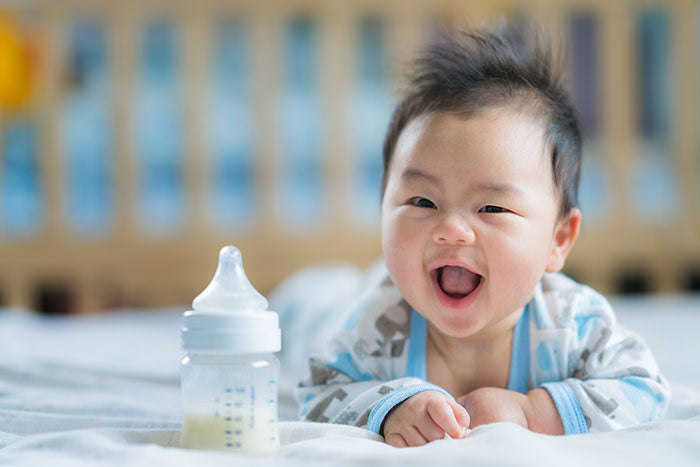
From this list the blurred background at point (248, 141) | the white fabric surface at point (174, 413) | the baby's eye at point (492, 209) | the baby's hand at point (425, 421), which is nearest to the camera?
the white fabric surface at point (174, 413)

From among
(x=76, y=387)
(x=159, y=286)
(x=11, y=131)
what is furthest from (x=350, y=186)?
(x=76, y=387)

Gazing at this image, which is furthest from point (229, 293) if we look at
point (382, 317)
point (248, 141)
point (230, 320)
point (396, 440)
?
point (248, 141)

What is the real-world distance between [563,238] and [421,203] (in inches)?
6.9

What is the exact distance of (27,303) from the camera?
240cm

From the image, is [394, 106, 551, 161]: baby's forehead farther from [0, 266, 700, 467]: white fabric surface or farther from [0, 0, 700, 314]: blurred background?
[0, 0, 700, 314]: blurred background

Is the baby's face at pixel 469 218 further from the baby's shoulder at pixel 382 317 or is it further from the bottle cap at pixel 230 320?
the bottle cap at pixel 230 320

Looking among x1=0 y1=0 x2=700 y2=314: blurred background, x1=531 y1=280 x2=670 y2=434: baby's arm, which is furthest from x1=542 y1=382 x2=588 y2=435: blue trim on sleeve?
x1=0 y1=0 x2=700 y2=314: blurred background

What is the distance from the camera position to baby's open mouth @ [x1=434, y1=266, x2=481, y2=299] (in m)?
0.69

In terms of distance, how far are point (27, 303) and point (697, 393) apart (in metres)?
2.10

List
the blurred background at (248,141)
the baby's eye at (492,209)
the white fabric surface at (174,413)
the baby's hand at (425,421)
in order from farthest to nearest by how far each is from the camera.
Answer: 1. the blurred background at (248,141)
2. the baby's eye at (492,209)
3. the baby's hand at (425,421)
4. the white fabric surface at (174,413)

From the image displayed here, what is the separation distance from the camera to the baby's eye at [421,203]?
0.68 metres

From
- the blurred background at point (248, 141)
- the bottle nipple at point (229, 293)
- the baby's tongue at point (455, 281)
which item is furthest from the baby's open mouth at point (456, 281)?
the blurred background at point (248, 141)

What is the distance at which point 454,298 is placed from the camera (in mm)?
685

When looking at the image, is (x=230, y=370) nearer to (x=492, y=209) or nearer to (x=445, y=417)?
(x=445, y=417)
